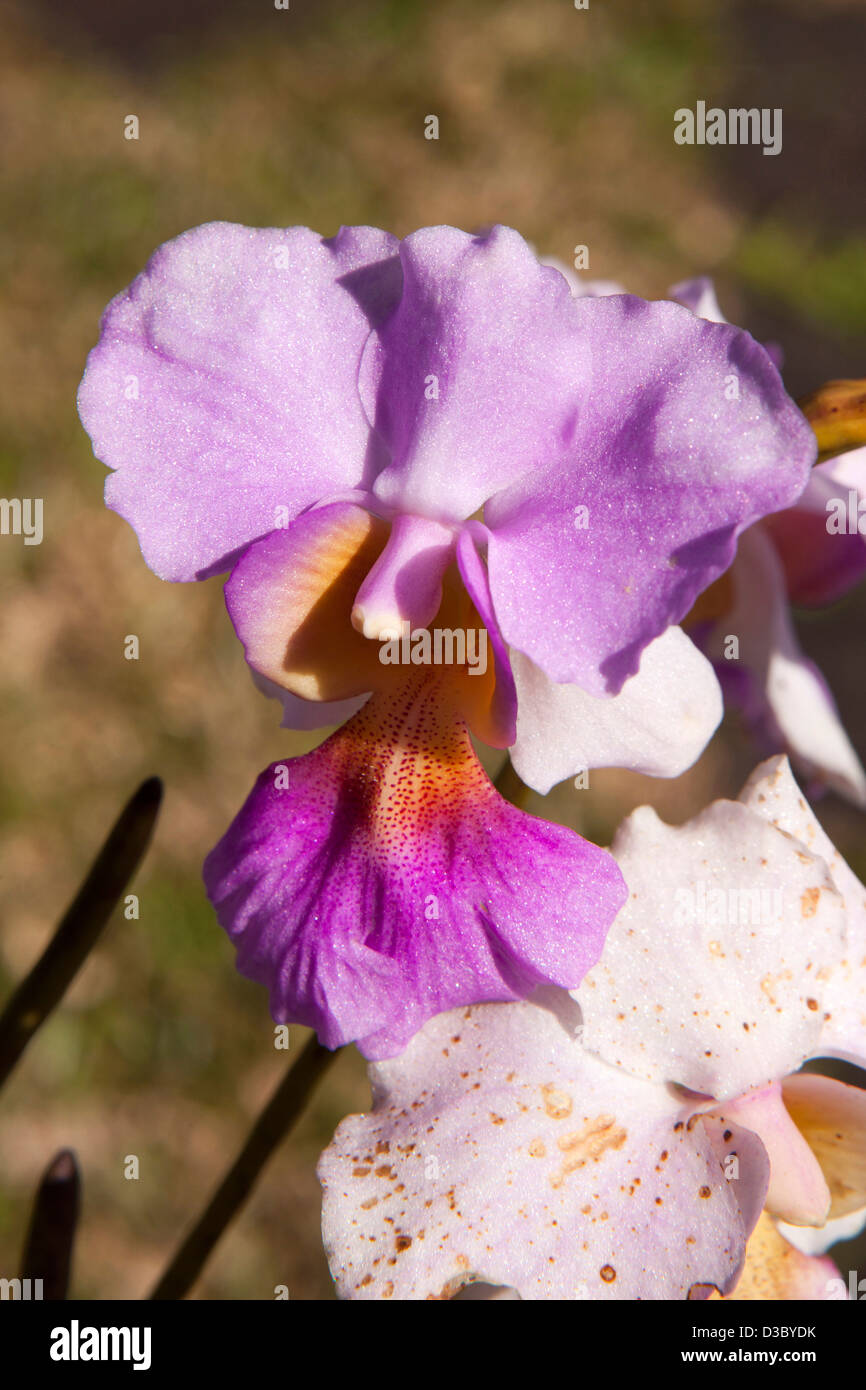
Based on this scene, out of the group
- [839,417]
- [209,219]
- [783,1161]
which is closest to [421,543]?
[839,417]

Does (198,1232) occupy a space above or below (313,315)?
below

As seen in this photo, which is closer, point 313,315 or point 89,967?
point 313,315

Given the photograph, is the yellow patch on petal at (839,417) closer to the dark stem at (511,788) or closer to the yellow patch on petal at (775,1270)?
the dark stem at (511,788)

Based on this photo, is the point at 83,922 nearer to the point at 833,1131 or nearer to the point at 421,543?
the point at 421,543

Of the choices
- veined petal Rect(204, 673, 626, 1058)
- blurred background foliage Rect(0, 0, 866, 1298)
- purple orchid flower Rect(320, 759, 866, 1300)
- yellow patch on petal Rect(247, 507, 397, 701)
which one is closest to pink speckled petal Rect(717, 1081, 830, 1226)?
purple orchid flower Rect(320, 759, 866, 1300)

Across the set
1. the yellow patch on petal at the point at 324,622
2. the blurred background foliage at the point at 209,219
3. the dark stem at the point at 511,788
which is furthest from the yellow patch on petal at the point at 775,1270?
the blurred background foliage at the point at 209,219
